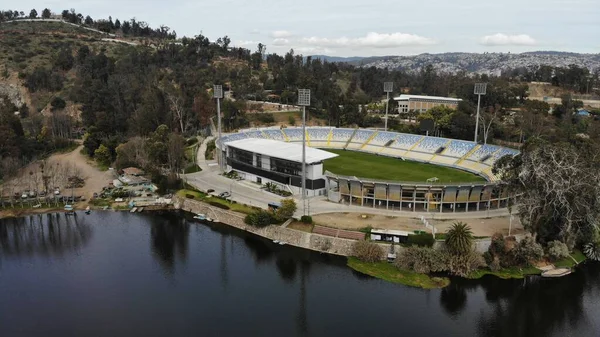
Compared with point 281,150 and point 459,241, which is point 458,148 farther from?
point 459,241

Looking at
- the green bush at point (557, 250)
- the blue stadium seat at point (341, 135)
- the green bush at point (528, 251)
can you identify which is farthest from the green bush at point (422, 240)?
the blue stadium seat at point (341, 135)

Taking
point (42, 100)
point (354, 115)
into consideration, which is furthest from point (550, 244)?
point (42, 100)

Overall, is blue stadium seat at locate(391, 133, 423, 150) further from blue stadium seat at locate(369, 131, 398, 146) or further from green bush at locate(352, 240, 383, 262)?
green bush at locate(352, 240, 383, 262)

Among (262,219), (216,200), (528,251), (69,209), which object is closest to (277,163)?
(216,200)

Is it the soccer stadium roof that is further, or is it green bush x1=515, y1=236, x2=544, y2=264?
the soccer stadium roof

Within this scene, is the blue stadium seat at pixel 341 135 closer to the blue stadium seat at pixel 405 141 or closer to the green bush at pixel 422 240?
the blue stadium seat at pixel 405 141

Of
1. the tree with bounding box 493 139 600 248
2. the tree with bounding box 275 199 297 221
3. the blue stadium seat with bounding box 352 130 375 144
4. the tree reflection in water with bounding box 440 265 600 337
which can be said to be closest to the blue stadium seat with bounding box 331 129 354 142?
the blue stadium seat with bounding box 352 130 375 144
